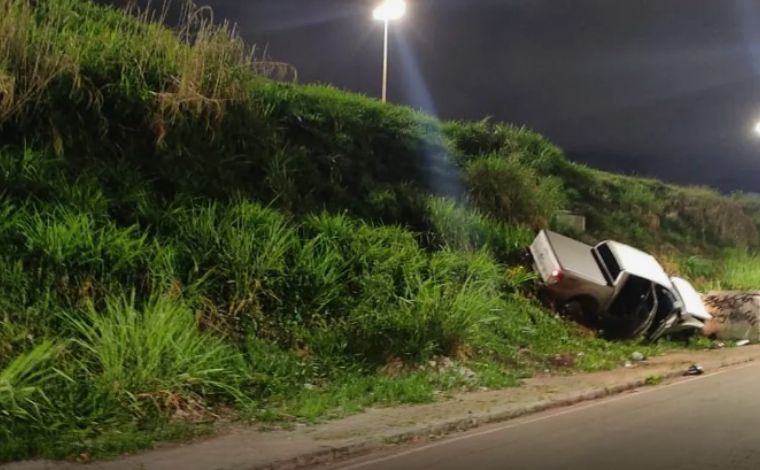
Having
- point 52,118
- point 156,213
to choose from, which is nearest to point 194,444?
point 156,213

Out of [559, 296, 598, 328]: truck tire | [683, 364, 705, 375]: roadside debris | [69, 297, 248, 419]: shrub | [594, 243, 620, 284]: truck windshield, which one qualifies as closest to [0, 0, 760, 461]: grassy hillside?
[69, 297, 248, 419]: shrub

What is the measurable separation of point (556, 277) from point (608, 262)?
1190 millimetres

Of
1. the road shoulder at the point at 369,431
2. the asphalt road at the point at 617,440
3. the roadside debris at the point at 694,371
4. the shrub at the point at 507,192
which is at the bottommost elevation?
the road shoulder at the point at 369,431

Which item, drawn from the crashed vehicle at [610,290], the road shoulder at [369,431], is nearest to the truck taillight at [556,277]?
the crashed vehicle at [610,290]

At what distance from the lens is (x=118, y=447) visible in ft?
22.9

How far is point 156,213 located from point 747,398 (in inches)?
309

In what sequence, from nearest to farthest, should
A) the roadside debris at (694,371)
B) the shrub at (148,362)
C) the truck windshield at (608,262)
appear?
1. the shrub at (148,362)
2. the roadside debris at (694,371)
3. the truck windshield at (608,262)

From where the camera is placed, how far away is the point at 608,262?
15984 millimetres

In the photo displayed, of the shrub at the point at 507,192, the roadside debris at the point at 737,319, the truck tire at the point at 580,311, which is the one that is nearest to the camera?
the truck tire at the point at 580,311

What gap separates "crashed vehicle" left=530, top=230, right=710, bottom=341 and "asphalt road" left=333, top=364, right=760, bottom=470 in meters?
4.78

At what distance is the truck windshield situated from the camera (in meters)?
15.7

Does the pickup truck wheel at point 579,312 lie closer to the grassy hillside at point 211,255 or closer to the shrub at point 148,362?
the grassy hillside at point 211,255

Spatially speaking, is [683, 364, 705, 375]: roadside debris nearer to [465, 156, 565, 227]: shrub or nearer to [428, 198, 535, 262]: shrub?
[428, 198, 535, 262]: shrub

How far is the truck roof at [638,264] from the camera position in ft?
51.5
